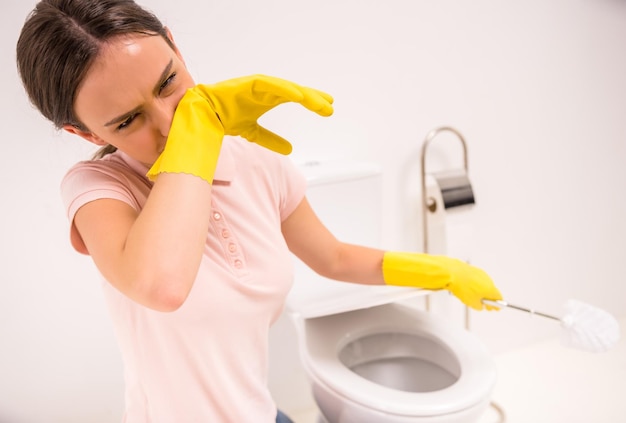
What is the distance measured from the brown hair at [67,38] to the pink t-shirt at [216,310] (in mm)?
113

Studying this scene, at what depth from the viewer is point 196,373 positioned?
781mm

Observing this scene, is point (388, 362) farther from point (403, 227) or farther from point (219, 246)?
point (219, 246)

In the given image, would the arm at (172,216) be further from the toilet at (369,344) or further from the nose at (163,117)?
the toilet at (369,344)

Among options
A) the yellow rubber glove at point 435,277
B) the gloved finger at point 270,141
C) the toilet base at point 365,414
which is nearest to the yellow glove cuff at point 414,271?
the yellow rubber glove at point 435,277

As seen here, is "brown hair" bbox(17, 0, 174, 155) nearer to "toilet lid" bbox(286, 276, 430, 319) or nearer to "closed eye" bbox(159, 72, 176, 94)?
"closed eye" bbox(159, 72, 176, 94)

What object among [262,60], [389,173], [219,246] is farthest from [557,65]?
[219,246]

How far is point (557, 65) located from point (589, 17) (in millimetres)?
179

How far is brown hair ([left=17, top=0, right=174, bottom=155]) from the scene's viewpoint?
616 mm

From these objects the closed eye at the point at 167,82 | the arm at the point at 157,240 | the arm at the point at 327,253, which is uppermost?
the closed eye at the point at 167,82

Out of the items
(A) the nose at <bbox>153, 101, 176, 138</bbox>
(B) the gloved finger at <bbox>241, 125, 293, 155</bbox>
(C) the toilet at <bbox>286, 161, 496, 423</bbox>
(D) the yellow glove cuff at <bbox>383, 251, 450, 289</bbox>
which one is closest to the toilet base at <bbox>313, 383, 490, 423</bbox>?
(C) the toilet at <bbox>286, 161, 496, 423</bbox>

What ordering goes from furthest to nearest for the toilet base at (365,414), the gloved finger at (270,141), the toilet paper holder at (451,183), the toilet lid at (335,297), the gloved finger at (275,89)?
the toilet paper holder at (451,183), the toilet lid at (335,297), the toilet base at (365,414), the gloved finger at (270,141), the gloved finger at (275,89)

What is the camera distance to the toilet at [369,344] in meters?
0.98

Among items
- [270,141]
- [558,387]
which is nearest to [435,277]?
[270,141]

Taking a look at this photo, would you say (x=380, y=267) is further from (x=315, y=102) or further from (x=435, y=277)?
(x=315, y=102)
